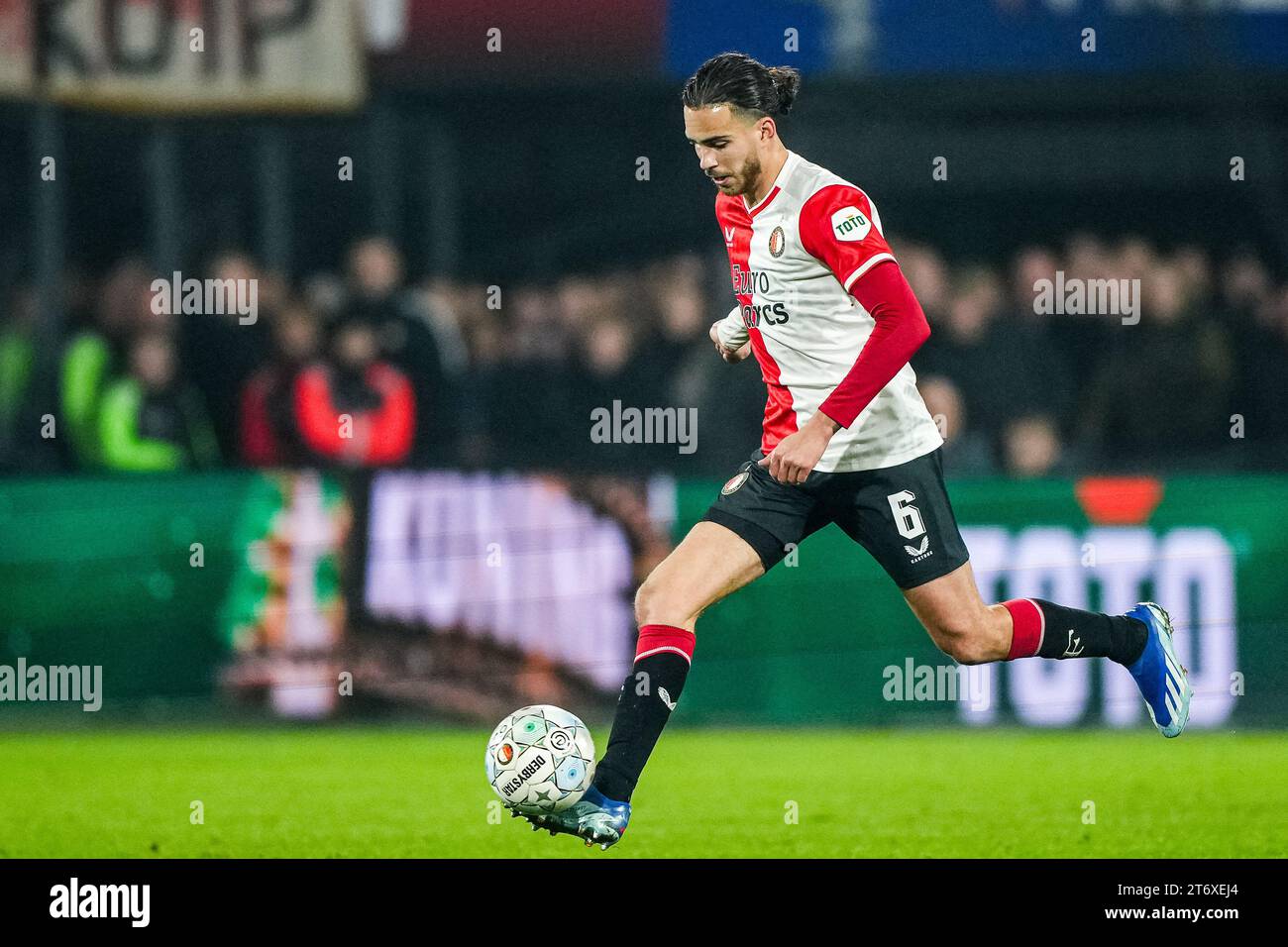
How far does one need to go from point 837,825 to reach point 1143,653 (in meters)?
1.10

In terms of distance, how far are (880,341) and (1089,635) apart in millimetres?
1279

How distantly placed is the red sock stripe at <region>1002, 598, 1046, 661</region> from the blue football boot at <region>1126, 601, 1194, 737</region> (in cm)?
45

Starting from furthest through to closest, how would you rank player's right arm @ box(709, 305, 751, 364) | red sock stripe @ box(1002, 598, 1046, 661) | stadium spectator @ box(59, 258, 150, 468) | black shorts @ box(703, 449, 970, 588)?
stadium spectator @ box(59, 258, 150, 468) < player's right arm @ box(709, 305, 751, 364) < red sock stripe @ box(1002, 598, 1046, 661) < black shorts @ box(703, 449, 970, 588)

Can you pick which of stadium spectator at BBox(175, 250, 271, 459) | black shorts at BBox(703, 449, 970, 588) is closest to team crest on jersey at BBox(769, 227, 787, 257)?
black shorts at BBox(703, 449, 970, 588)

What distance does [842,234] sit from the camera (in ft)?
17.7

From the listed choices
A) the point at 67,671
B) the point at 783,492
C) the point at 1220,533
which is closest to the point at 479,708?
the point at 67,671

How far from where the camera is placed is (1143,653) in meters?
6.20

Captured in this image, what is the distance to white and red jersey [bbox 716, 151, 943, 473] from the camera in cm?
544

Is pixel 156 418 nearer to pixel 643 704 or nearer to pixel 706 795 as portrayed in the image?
pixel 706 795

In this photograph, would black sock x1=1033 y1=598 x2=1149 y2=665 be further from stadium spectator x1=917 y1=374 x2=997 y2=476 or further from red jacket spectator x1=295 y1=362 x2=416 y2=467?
red jacket spectator x1=295 y1=362 x2=416 y2=467

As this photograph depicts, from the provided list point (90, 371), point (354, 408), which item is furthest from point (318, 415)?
point (90, 371)

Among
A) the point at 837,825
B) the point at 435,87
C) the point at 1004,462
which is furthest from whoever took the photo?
the point at 435,87

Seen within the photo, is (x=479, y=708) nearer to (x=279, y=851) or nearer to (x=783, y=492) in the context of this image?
(x=279, y=851)

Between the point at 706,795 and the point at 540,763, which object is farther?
the point at 706,795
